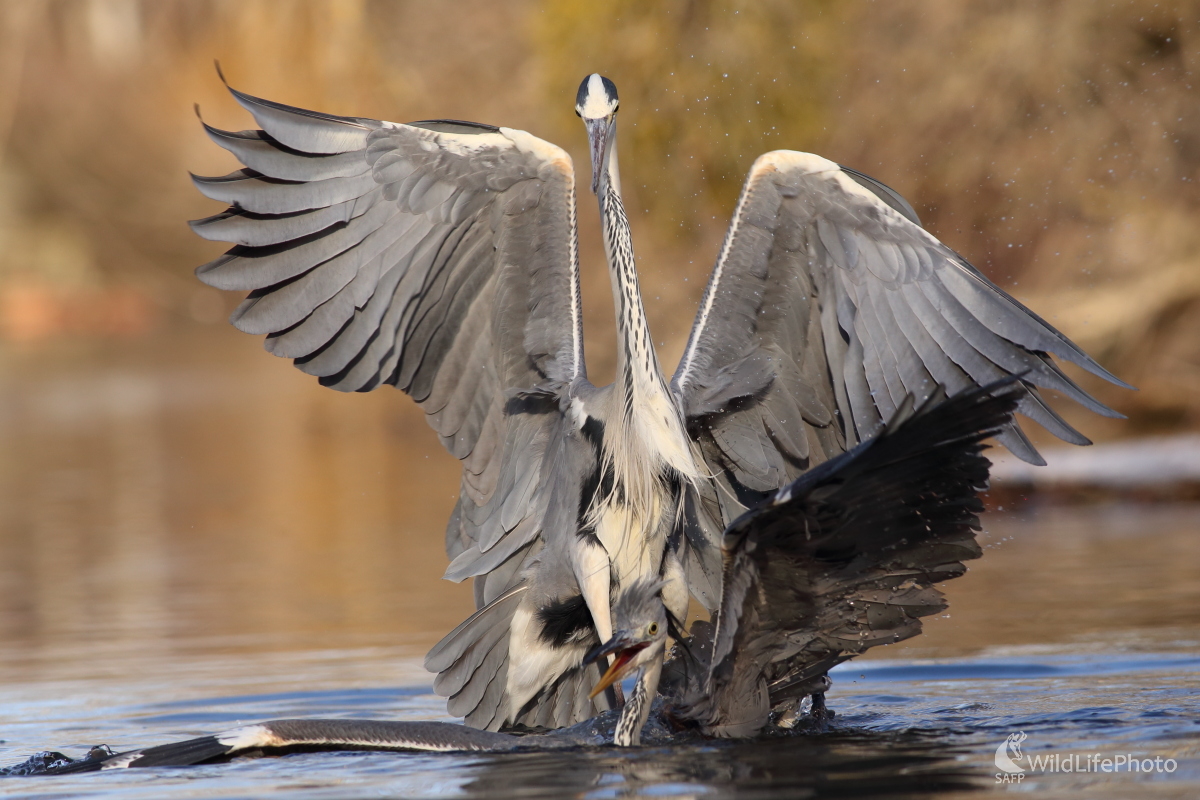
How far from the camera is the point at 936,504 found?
Answer: 194 inches

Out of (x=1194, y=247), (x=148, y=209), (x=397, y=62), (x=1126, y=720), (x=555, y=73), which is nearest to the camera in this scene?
(x=1126, y=720)

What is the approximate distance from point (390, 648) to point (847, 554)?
2829 millimetres

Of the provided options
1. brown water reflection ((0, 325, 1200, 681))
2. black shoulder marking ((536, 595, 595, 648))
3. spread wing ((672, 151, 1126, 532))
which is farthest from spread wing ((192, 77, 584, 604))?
brown water reflection ((0, 325, 1200, 681))

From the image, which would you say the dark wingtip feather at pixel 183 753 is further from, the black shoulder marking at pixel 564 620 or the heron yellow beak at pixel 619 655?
the black shoulder marking at pixel 564 620

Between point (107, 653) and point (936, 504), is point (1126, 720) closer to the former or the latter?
point (936, 504)

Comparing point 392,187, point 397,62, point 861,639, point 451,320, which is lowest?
point 861,639

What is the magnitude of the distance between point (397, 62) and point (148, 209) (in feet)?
46.2

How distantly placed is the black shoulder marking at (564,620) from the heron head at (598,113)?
158 centimetres

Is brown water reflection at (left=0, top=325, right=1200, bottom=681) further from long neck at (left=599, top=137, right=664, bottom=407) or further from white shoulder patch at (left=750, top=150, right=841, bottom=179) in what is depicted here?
white shoulder patch at (left=750, top=150, right=841, bottom=179)

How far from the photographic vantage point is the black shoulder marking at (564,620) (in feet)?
20.0

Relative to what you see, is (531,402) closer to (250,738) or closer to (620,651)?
(620,651)

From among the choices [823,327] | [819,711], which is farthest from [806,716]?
[823,327]

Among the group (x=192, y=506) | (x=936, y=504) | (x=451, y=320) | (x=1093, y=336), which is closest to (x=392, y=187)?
(x=451, y=320)

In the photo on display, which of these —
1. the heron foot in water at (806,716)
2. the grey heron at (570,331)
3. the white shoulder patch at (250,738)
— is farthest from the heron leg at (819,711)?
the white shoulder patch at (250,738)
